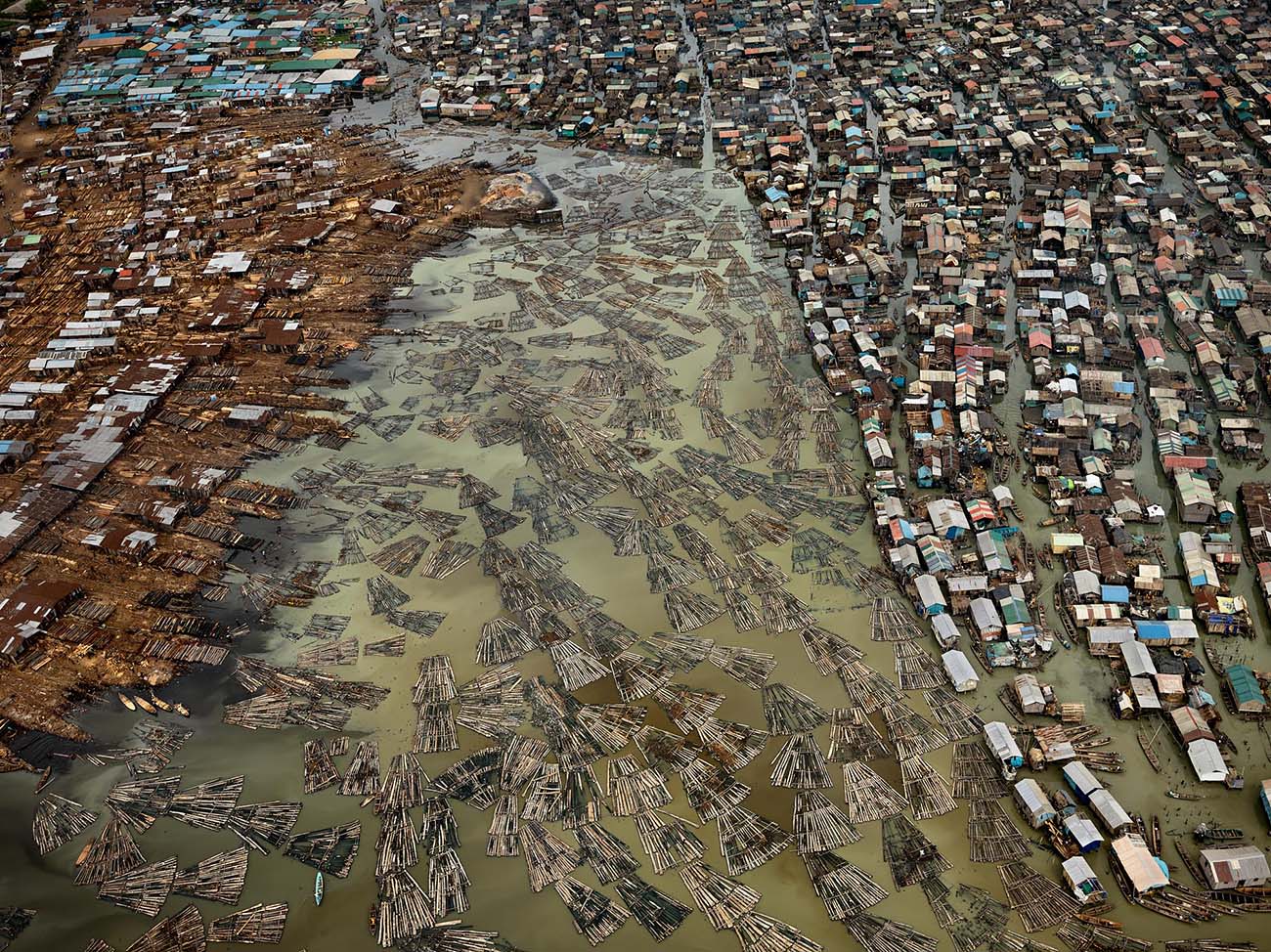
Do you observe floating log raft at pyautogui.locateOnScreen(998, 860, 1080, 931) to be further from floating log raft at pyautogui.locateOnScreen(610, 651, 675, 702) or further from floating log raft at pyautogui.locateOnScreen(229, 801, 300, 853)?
floating log raft at pyautogui.locateOnScreen(229, 801, 300, 853)

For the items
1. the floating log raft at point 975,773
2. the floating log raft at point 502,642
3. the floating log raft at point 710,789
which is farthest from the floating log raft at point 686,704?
the floating log raft at point 975,773

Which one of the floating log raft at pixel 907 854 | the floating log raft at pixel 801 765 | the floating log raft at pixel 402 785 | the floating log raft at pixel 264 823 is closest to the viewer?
the floating log raft at pixel 907 854

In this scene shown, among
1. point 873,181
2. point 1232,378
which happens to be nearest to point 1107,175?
point 873,181

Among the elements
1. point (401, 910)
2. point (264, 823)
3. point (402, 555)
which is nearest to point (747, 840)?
point (401, 910)

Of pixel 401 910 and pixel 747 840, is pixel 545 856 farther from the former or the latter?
pixel 747 840

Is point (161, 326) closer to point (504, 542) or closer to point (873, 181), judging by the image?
point (504, 542)

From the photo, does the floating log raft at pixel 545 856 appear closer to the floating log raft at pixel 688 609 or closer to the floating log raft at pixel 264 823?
the floating log raft at pixel 264 823

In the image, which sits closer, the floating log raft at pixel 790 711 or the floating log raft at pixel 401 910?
the floating log raft at pixel 401 910
